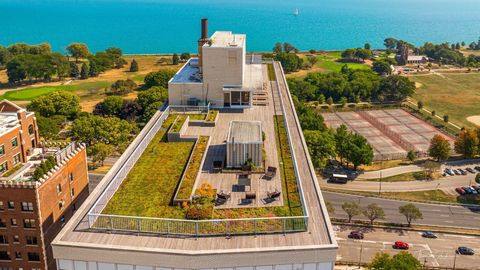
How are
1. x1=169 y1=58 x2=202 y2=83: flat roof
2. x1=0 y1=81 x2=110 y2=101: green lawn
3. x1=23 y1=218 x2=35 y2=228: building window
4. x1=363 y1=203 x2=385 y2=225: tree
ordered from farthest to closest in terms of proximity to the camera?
x1=0 y1=81 x2=110 y2=101: green lawn < x1=363 y1=203 x2=385 y2=225: tree < x1=169 y1=58 x2=202 y2=83: flat roof < x1=23 y1=218 x2=35 y2=228: building window

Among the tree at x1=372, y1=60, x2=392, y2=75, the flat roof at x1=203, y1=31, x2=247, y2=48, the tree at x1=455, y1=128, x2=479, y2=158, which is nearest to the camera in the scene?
the flat roof at x1=203, y1=31, x2=247, y2=48

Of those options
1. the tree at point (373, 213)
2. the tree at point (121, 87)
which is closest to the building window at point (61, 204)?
the tree at point (373, 213)

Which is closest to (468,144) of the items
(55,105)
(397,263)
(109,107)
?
(397,263)

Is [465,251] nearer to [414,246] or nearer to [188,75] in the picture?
[414,246]

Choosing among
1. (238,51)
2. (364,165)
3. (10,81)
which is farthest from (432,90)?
(10,81)

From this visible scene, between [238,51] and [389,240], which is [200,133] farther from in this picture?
[389,240]

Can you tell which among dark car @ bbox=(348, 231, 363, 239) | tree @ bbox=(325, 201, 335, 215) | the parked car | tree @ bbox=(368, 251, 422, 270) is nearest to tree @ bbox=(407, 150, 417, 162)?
the parked car

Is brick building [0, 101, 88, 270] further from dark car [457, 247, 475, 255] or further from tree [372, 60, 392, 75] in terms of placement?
tree [372, 60, 392, 75]
